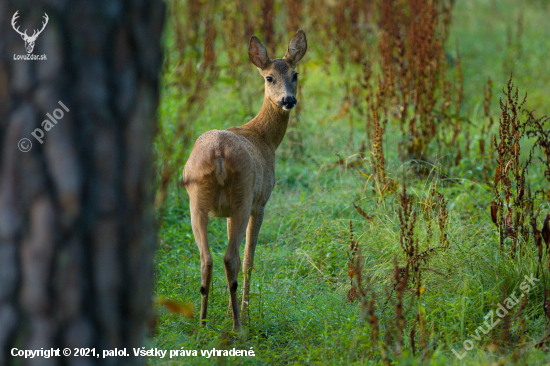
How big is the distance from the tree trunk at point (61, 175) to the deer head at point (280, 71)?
2.91m

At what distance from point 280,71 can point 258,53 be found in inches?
12.0

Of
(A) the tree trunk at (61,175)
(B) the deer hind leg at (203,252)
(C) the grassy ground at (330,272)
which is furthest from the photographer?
(B) the deer hind leg at (203,252)

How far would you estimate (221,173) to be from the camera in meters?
3.33

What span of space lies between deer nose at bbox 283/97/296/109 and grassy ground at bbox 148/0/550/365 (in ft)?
3.15

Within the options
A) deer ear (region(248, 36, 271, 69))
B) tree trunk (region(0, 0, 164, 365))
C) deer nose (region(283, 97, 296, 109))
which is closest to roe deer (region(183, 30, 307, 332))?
deer nose (region(283, 97, 296, 109))

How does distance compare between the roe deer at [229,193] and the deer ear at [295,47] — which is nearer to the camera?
the roe deer at [229,193]

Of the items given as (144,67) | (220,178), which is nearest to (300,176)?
(220,178)

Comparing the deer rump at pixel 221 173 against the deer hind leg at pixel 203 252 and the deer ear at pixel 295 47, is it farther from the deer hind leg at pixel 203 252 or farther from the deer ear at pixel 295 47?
the deer ear at pixel 295 47

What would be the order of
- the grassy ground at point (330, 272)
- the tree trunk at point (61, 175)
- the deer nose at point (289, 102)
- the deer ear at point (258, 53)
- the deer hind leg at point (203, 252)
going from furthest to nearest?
the deer ear at point (258, 53) → the deer nose at point (289, 102) → the deer hind leg at point (203, 252) → the grassy ground at point (330, 272) → the tree trunk at point (61, 175)

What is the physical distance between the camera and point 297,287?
3908 millimetres

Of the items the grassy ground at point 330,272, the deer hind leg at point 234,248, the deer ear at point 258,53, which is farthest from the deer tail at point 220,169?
the deer ear at point 258,53

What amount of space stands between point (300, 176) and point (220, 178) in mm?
2404

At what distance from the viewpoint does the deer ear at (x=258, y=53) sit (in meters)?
4.87

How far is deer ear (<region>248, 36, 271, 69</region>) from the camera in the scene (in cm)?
487
